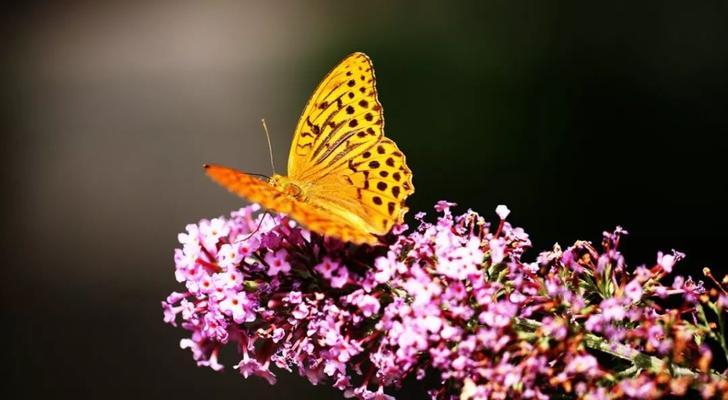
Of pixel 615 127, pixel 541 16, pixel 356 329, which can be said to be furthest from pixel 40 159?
pixel 356 329

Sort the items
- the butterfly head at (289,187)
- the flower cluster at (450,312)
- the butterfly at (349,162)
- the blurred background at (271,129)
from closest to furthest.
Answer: the flower cluster at (450,312), the butterfly at (349,162), the butterfly head at (289,187), the blurred background at (271,129)

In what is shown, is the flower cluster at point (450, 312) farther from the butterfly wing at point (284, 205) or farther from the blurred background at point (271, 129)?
the blurred background at point (271, 129)

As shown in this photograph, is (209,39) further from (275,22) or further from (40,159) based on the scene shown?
(40,159)

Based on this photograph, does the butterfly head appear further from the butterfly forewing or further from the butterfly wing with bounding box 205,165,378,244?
the butterfly wing with bounding box 205,165,378,244

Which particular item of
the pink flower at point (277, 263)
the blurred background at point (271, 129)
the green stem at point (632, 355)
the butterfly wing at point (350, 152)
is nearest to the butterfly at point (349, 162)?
the butterfly wing at point (350, 152)

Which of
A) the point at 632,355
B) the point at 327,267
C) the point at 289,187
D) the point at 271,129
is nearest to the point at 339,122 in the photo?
the point at 289,187

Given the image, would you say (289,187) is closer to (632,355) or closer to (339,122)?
(339,122)
